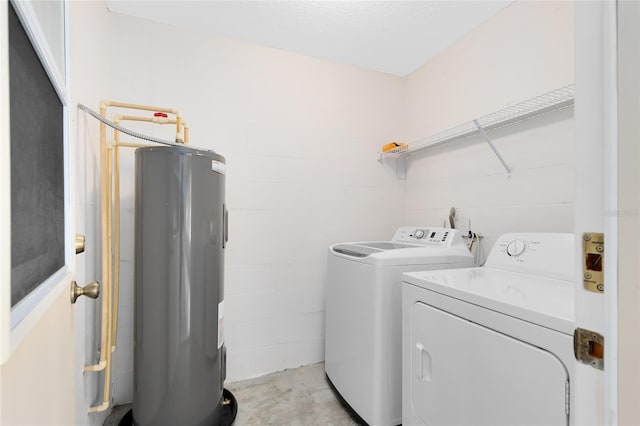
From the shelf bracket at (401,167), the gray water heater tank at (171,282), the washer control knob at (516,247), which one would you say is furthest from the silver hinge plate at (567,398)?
the shelf bracket at (401,167)

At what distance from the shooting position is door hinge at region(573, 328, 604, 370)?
1.55 feet

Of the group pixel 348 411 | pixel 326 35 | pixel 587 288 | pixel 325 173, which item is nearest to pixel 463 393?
pixel 587 288

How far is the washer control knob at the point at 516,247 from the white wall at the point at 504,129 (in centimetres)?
23

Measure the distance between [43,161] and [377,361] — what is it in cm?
156

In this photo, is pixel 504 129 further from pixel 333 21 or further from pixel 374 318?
pixel 374 318

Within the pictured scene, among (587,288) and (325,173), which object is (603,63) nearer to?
(587,288)

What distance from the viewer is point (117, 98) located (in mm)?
1877

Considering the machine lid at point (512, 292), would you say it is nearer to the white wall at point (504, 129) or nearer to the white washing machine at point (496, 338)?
the white washing machine at point (496, 338)

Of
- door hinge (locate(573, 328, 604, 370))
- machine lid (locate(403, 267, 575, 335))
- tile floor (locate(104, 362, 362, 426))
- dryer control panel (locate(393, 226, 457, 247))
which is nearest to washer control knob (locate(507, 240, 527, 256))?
machine lid (locate(403, 267, 575, 335))

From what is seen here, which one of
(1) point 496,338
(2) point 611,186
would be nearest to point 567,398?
(1) point 496,338

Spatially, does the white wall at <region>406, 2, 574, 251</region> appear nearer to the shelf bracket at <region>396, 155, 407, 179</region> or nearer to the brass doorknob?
the shelf bracket at <region>396, 155, 407, 179</region>

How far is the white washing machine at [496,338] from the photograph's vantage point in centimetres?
86

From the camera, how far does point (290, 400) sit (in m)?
1.91

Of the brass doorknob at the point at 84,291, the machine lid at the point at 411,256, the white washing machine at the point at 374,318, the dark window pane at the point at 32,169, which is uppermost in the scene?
the dark window pane at the point at 32,169
